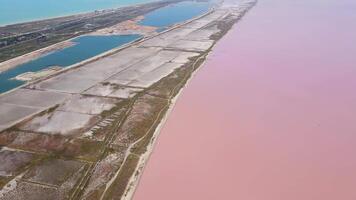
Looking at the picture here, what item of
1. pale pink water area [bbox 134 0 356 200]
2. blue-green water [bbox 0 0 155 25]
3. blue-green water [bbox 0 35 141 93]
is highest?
blue-green water [bbox 0 0 155 25]

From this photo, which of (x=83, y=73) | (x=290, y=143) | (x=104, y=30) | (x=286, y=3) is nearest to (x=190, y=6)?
(x=286, y=3)

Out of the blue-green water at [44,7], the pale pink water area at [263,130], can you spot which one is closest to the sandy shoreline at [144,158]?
the pale pink water area at [263,130]

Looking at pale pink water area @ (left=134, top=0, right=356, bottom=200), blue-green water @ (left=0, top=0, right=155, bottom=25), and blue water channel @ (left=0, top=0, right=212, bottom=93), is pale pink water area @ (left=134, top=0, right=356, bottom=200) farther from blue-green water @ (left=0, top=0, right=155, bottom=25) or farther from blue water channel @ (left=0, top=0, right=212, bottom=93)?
blue-green water @ (left=0, top=0, right=155, bottom=25)

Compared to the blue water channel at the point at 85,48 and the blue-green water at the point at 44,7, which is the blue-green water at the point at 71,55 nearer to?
the blue water channel at the point at 85,48

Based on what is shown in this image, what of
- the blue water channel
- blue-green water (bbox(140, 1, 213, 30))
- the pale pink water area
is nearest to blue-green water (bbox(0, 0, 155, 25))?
blue-green water (bbox(140, 1, 213, 30))

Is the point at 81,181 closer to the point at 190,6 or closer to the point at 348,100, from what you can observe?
the point at 348,100

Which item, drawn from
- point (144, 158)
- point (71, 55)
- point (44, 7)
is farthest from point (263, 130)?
point (44, 7)

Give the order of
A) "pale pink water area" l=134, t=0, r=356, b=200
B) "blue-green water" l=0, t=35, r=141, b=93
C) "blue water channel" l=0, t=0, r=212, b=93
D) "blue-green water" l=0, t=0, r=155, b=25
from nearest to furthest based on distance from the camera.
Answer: "pale pink water area" l=134, t=0, r=356, b=200 < "blue-green water" l=0, t=35, r=141, b=93 < "blue water channel" l=0, t=0, r=212, b=93 < "blue-green water" l=0, t=0, r=155, b=25

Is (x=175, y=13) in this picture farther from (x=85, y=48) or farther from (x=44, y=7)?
(x=85, y=48)
